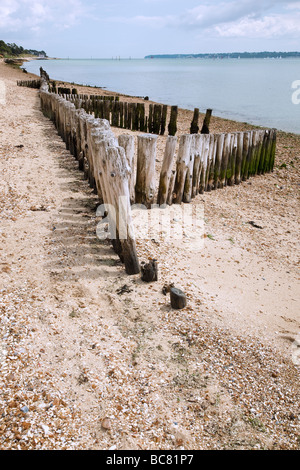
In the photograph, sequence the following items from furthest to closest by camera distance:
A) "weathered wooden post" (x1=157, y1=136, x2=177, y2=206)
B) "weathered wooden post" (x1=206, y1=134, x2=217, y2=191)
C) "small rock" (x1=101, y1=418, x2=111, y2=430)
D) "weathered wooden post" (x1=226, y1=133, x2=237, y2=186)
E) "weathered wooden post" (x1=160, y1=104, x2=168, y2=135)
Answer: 1. "weathered wooden post" (x1=160, y1=104, x2=168, y2=135)
2. "weathered wooden post" (x1=226, y1=133, x2=237, y2=186)
3. "weathered wooden post" (x1=206, y1=134, x2=217, y2=191)
4. "weathered wooden post" (x1=157, y1=136, x2=177, y2=206)
5. "small rock" (x1=101, y1=418, x2=111, y2=430)

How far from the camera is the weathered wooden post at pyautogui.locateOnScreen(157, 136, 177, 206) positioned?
5.09 metres

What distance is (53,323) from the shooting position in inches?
112

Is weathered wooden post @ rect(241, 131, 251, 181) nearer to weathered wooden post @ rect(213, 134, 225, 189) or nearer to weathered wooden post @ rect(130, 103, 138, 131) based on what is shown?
weathered wooden post @ rect(213, 134, 225, 189)

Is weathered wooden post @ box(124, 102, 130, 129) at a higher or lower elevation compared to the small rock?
higher

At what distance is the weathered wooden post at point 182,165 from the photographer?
538 cm

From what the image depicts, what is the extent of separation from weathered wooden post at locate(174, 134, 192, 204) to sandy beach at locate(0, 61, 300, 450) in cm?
83

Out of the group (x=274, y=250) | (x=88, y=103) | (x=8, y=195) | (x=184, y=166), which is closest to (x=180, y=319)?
(x=274, y=250)

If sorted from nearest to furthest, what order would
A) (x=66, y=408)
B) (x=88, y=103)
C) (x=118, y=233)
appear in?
(x=66, y=408) < (x=118, y=233) < (x=88, y=103)

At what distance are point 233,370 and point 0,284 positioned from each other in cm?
226

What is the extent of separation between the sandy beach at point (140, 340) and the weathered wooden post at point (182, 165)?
0.83 metres

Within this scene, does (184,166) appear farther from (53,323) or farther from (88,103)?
(88,103)

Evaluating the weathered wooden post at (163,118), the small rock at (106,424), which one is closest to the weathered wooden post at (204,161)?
the small rock at (106,424)

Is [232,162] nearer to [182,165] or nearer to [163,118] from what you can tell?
[182,165]

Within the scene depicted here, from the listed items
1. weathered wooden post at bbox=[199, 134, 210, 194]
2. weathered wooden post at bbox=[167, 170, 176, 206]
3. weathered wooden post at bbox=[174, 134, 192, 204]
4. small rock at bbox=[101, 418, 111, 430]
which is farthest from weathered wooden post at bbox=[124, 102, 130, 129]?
small rock at bbox=[101, 418, 111, 430]
